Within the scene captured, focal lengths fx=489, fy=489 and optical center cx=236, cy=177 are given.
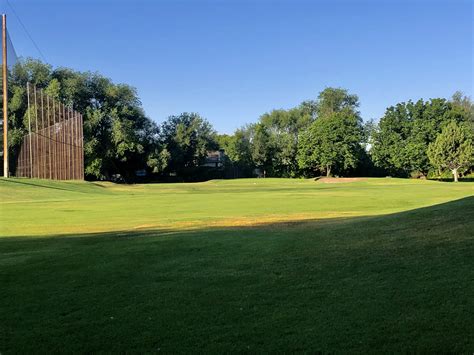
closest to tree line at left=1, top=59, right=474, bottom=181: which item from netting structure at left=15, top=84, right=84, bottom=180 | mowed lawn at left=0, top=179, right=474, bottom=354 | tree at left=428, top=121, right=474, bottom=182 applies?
tree at left=428, top=121, right=474, bottom=182

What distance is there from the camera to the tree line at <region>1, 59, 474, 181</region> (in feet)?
241

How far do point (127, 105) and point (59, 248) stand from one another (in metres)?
77.3

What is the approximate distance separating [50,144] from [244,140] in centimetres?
5013

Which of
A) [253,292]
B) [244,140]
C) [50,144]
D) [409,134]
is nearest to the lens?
→ [253,292]

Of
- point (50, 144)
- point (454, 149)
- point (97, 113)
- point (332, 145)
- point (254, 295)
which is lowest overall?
point (254, 295)

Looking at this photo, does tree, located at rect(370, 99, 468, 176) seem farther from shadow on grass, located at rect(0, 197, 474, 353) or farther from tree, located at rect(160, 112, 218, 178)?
shadow on grass, located at rect(0, 197, 474, 353)

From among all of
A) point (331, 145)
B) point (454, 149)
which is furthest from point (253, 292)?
point (331, 145)

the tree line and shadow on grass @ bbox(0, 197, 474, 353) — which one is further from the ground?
the tree line

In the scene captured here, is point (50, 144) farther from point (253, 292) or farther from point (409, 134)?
point (409, 134)

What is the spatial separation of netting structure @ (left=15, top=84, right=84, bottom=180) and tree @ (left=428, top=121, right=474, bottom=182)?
165 ft

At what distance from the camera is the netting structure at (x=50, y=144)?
5469 centimetres

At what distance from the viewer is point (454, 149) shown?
69.7m

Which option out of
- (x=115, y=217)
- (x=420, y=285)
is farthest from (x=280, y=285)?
(x=115, y=217)

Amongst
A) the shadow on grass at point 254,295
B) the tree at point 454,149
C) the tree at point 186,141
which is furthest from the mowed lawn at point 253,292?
the tree at point 186,141
